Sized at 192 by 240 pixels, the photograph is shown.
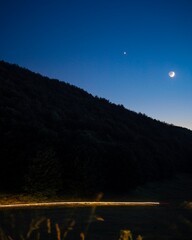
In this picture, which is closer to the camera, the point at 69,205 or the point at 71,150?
the point at 69,205

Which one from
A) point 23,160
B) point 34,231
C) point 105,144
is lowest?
point 34,231

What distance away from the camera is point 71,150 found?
71.5ft

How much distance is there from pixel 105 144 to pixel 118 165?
2.94 m

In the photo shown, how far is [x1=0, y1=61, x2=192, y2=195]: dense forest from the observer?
19.5m

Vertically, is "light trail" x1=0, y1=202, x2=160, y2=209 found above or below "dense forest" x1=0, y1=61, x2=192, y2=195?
below

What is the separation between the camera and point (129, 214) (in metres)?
14.9

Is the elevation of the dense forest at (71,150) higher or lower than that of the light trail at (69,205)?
higher

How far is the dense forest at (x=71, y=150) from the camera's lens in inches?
768

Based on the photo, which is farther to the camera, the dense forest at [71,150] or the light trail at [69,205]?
the dense forest at [71,150]

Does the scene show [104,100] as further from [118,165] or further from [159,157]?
[118,165]

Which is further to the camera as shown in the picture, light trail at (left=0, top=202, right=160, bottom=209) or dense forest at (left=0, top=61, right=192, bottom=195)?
dense forest at (left=0, top=61, right=192, bottom=195)

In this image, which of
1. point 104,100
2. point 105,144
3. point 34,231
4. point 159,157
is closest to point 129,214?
point 34,231

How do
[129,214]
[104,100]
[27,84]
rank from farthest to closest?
[104,100] < [27,84] < [129,214]

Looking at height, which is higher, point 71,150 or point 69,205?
point 71,150
